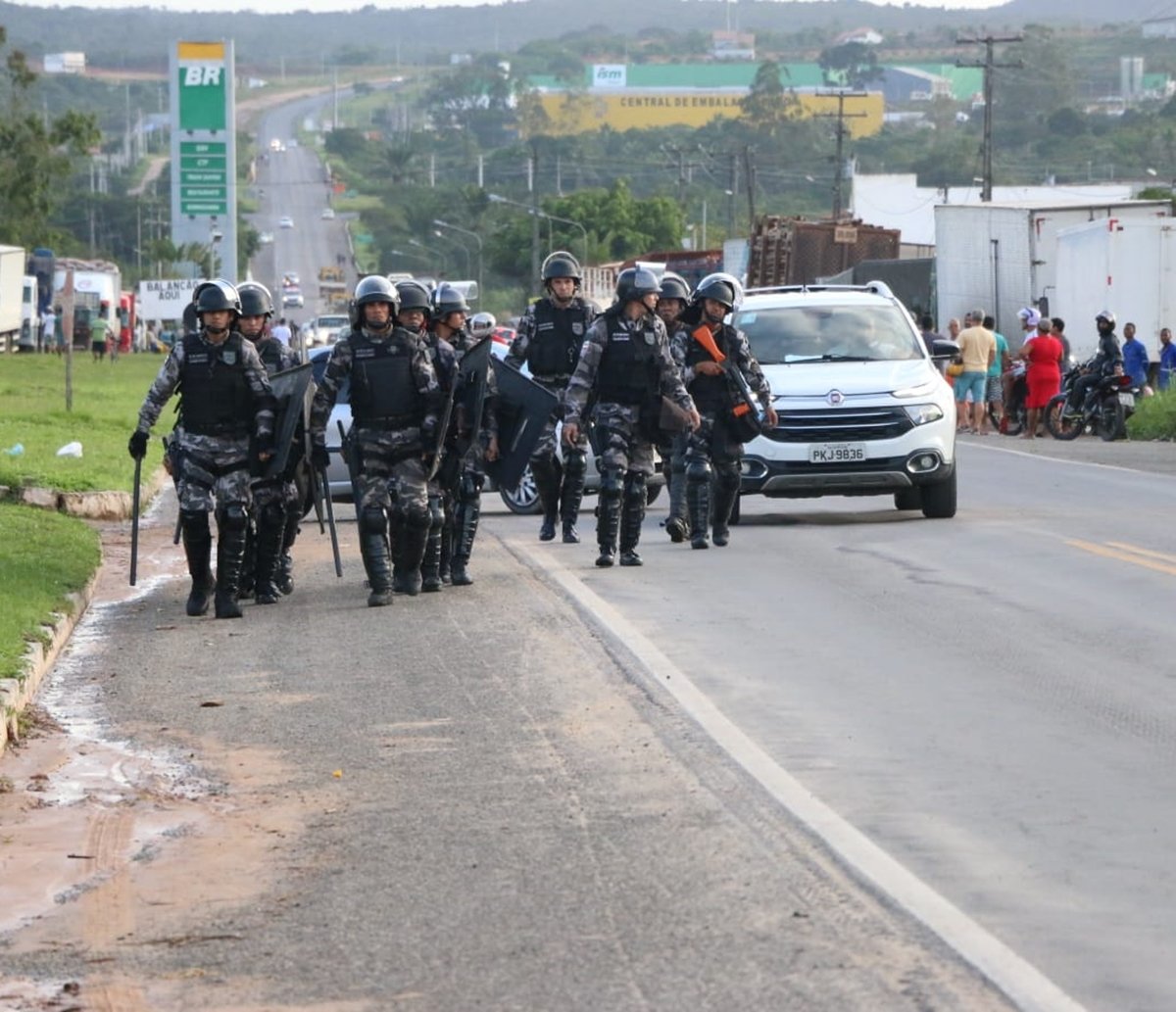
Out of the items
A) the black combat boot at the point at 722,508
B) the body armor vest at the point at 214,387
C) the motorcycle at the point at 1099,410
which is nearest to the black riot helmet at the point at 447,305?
the body armor vest at the point at 214,387

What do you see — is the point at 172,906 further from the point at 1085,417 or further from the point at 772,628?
the point at 1085,417

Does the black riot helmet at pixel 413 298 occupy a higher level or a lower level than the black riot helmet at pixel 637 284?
lower

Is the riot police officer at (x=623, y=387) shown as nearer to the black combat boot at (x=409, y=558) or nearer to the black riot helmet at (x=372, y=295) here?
the black combat boot at (x=409, y=558)

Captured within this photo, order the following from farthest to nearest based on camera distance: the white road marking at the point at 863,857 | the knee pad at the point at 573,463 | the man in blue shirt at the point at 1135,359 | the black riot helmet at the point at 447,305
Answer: the man in blue shirt at the point at 1135,359, the knee pad at the point at 573,463, the black riot helmet at the point at 447,305, the white road marking at the point at 863,857

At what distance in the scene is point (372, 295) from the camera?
13.8m

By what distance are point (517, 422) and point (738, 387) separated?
1.70 m

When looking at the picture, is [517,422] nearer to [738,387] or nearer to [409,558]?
[409,558]

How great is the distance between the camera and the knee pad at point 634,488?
1537cm

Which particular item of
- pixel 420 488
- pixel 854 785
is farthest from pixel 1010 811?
pixel 420 488

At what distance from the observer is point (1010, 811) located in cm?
789

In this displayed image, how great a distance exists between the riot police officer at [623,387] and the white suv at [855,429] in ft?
9.52

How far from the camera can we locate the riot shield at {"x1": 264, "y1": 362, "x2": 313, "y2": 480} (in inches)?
548

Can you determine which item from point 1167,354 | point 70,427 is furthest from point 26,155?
point 1167,354

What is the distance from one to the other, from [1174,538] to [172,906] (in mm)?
11260
